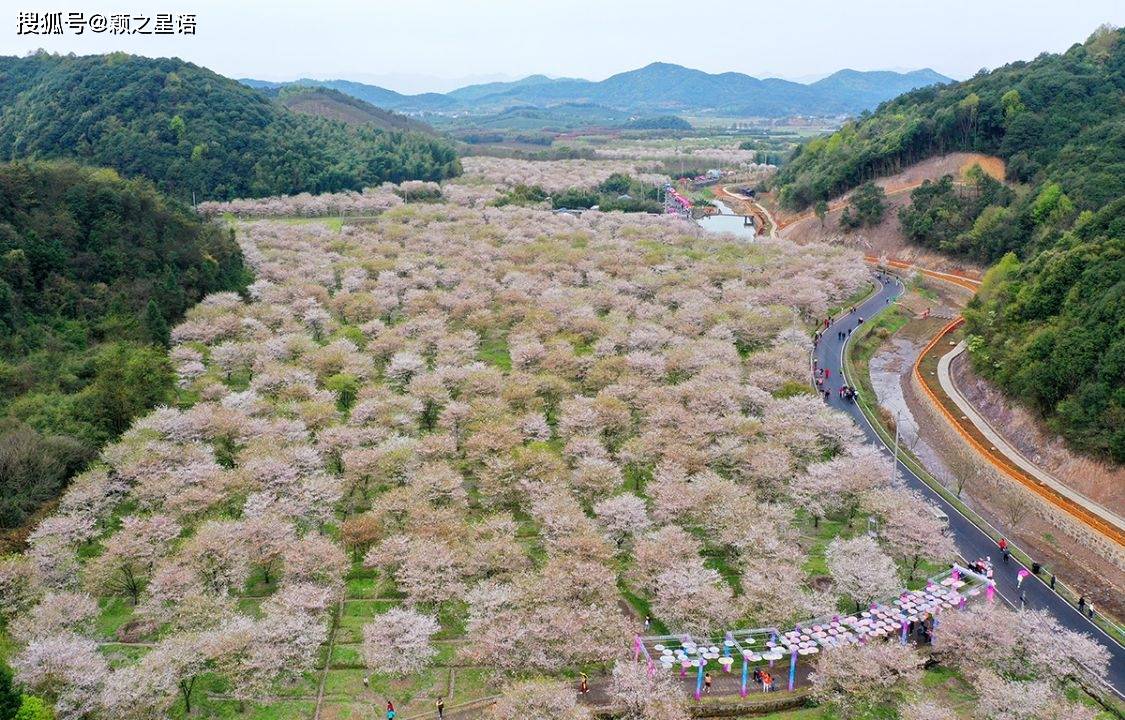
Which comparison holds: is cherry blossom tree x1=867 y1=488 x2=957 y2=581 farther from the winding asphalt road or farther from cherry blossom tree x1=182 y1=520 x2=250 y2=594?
cherry blossom tree x1=182 y1=520 x2=250 y2=594

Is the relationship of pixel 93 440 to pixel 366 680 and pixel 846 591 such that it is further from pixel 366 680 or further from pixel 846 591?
pixel 846 591

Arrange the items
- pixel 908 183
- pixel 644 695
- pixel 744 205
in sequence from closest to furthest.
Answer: pixel 644 695
pixel 908 183
pixel 744 205

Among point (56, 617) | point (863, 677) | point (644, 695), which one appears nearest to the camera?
point (644, 695)

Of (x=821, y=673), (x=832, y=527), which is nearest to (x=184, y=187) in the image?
(x=832, y=527)

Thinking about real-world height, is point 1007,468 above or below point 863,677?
above

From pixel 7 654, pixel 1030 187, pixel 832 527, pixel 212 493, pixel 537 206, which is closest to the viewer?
pixel 7 654

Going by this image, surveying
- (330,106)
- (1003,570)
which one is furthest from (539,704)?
(330,106)

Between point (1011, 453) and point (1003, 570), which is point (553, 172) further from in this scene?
point (1003, 570)
